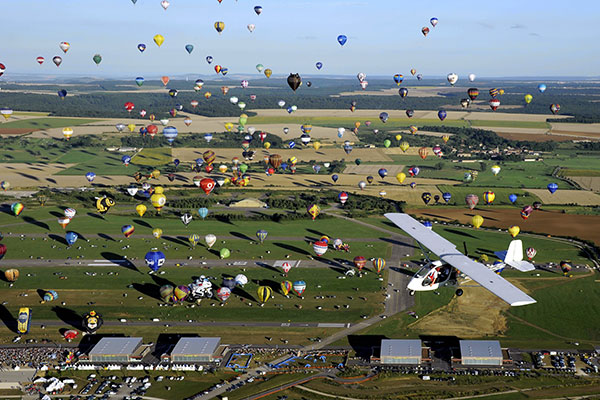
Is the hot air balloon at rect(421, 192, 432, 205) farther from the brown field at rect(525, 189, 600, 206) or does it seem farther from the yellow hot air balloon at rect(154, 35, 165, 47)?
the yellow hot air balloon at rect(154, 35, 165, 47)

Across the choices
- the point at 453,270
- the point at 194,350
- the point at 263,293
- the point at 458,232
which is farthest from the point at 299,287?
the point at 458,232

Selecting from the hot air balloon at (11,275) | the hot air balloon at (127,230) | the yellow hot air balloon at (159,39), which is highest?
the yellow hot air balloon at (159,39)

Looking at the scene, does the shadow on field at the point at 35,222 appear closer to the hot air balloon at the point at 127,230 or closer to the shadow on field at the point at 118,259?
the hot air balloon at the point at 127,230

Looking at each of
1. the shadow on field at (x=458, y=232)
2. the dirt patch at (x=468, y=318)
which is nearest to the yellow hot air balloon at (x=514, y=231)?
the shadow on field at (x=458, y=232)

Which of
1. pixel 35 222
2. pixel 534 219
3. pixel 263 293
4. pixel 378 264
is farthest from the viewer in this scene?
pixel 534 219

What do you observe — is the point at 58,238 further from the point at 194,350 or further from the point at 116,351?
the point at 194,350

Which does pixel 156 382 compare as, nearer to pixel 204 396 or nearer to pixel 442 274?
pixel 204 396
